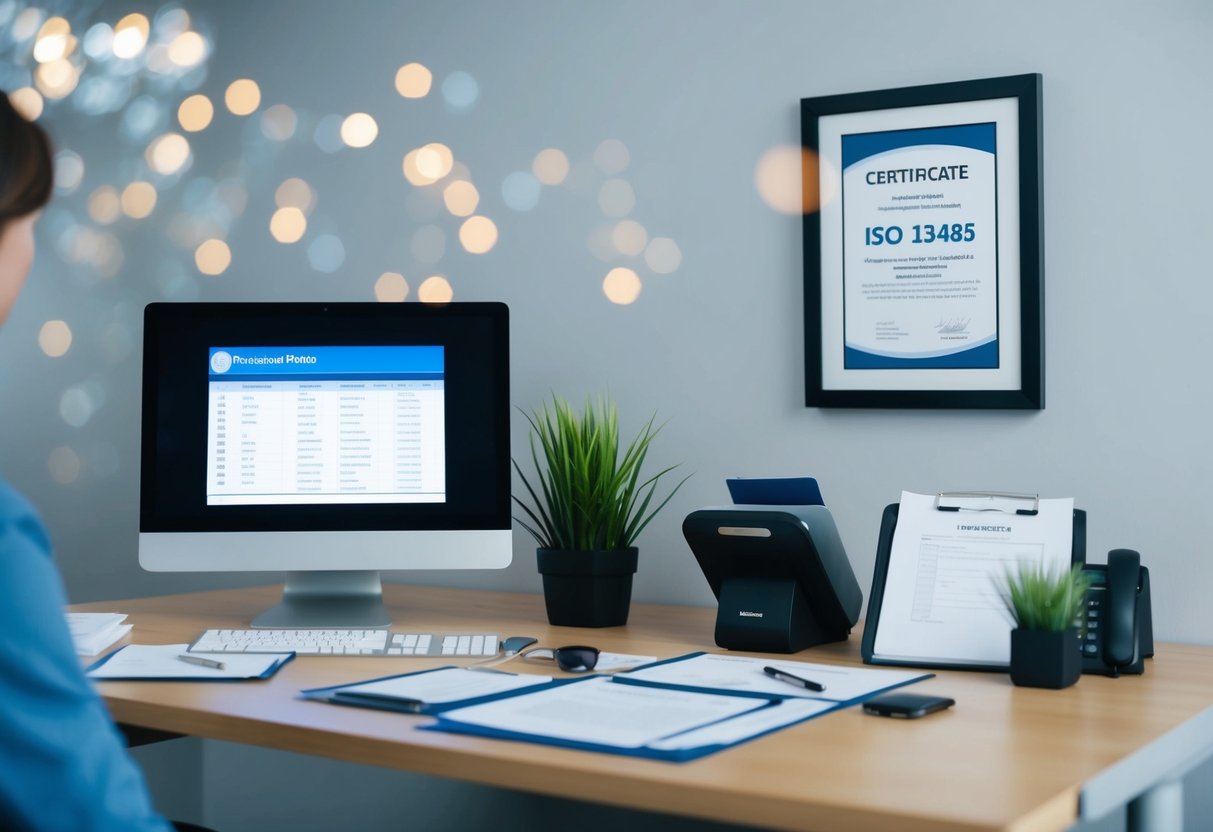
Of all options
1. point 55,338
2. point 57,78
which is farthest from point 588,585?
point 57,78

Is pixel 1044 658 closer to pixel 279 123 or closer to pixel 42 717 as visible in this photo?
pixel 42 717

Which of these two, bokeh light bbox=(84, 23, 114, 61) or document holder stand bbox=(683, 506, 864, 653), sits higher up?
bokeh light bbox=(84, 23, 114, 61)

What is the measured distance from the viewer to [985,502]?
1.62m

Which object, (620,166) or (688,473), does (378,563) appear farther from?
(620,166)

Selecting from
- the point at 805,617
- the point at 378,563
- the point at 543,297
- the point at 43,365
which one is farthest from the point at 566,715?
the point at 43,365

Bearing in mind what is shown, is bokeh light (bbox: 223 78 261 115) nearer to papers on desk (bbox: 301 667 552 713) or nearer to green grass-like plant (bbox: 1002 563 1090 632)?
papers on desk (bbox: 301 667 552 713)

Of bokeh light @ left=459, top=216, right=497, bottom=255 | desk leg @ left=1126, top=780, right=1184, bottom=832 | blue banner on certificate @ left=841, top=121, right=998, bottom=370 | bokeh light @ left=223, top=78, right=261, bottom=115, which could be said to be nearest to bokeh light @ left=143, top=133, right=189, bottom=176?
bokeh light @ left=223, top=78, right=261, bottom=115

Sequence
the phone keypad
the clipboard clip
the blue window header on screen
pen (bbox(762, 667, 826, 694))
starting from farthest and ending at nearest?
the blue window header on screen
the clipboard clip
the phone keypad
pen (bbox(762, 667, 826, 694))

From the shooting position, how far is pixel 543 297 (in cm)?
228

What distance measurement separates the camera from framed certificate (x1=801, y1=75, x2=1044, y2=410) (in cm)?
182

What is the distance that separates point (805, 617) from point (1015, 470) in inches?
16.7

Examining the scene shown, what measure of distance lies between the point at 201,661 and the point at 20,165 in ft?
2.68

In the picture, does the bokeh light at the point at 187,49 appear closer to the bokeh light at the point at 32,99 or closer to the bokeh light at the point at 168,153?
the bokeh light at the point at 168,153

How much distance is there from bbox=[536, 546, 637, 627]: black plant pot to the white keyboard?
0.48ft
